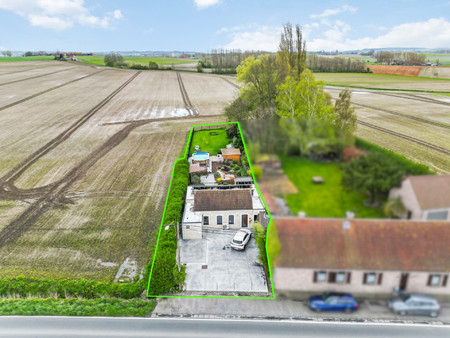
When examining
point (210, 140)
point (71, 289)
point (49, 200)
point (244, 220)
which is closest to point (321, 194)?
point (71, 289)

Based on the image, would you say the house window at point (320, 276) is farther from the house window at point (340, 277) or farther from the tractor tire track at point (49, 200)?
the tractor tire track at point (49, 200)

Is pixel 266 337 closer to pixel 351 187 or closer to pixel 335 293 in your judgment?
pixel 335 293

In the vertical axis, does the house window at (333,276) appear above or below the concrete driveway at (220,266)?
above

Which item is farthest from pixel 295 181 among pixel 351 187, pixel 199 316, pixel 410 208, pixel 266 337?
pixel 199 316

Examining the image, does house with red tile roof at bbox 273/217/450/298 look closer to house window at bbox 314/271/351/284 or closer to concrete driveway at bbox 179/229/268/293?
house window at bbox 314/271/351/284

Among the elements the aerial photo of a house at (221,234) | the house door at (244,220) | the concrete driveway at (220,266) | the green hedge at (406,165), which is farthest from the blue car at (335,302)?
the house door at (244,220)

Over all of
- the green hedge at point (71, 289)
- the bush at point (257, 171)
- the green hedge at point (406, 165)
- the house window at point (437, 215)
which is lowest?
the green hedge at point (71, 289)
